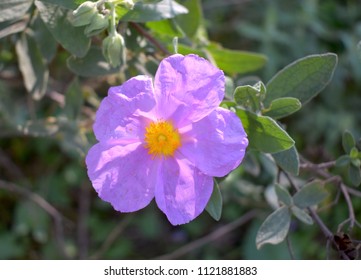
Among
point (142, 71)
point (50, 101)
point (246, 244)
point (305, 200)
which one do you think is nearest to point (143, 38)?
point (142, 71)

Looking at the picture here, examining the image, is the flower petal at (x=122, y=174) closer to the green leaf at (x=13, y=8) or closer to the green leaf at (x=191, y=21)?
the green leaf at (x=13, y=8)

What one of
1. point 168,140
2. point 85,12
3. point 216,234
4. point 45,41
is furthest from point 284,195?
point 216,234

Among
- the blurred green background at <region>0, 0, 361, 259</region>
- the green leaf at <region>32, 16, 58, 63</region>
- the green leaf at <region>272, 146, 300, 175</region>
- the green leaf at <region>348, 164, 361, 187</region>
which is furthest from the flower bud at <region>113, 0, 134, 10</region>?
the blurred green background at <region>0, 0, 361, 259</region>

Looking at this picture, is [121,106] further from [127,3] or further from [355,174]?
[355,174]

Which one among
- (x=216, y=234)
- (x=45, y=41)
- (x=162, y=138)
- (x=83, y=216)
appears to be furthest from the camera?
(x=83, y=216)

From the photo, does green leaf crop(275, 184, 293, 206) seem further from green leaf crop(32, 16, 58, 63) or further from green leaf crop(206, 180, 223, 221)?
green leaf crop(32, 16, 58, 63)

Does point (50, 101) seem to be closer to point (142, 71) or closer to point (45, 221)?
point (45, 221)

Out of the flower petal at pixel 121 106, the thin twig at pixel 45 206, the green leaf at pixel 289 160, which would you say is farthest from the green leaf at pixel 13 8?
the thin twig at pixel 45 206
